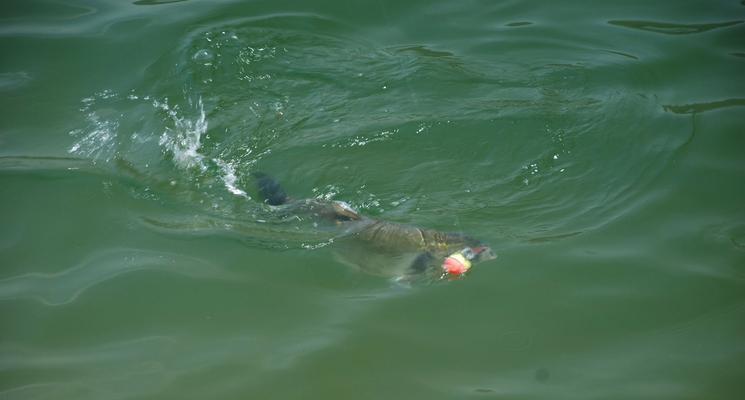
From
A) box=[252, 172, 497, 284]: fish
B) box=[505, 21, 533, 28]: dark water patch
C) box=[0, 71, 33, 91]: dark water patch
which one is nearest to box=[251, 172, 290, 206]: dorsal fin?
box=[252, 172, 497, 284]: fish

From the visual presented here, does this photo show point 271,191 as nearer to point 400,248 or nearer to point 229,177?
point 229,177

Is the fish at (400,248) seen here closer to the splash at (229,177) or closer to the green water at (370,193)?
the green water at (370,193)

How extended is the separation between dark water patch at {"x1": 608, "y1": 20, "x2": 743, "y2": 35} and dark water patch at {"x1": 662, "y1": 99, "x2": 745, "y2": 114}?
1628mm

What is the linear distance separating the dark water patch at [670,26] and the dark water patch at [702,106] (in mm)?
1628

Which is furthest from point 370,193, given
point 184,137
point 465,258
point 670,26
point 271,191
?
point 670,26

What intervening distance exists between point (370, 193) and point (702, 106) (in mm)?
3649

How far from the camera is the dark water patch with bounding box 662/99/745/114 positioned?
6914 mm

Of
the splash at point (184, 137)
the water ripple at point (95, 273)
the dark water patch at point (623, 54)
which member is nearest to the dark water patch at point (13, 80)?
the splash at point (184, 137)

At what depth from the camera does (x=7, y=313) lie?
15.7ft

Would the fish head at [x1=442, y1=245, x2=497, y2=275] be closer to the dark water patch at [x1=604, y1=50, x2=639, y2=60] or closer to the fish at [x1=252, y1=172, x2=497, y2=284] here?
the fish at [x1=252, y1=172, x2=497, y2=284]

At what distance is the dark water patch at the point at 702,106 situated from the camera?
22.7ft

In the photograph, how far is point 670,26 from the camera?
845 cm

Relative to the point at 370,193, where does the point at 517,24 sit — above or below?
above

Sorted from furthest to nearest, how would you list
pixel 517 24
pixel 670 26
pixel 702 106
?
pixel 517 24 → pixel 670 26 → pixel 702 106
